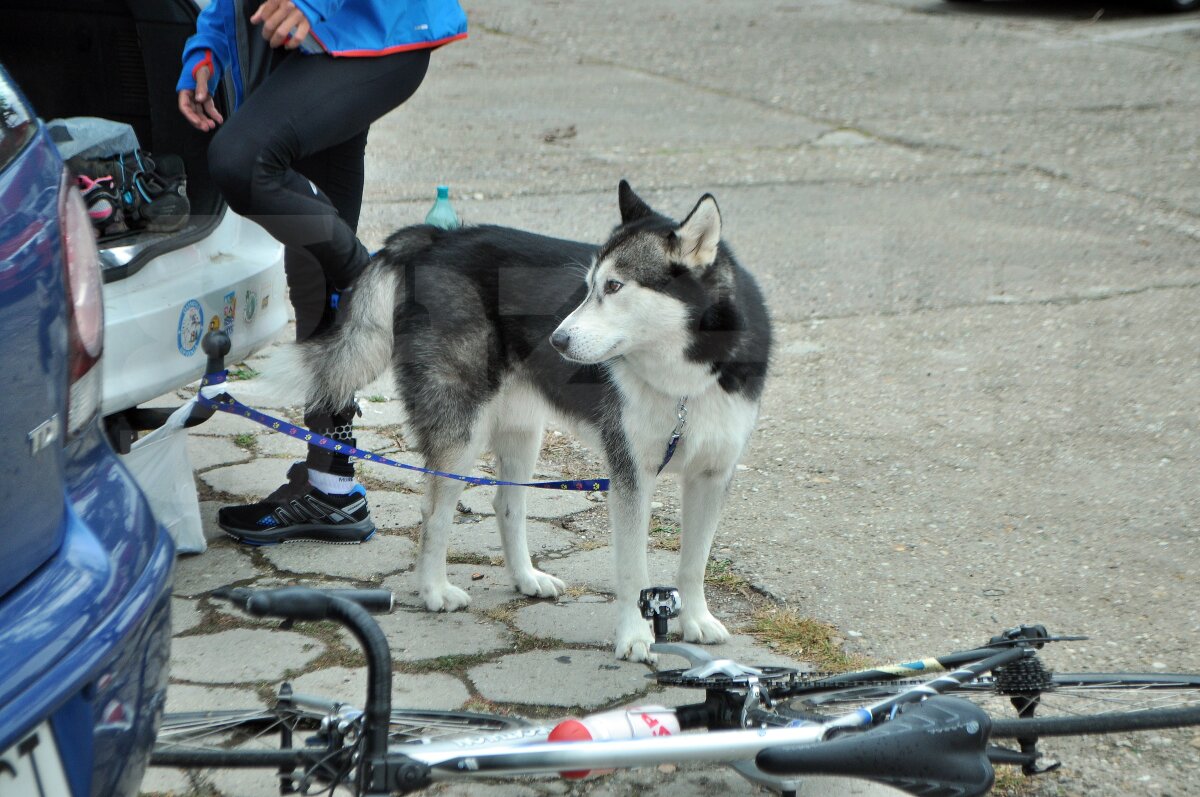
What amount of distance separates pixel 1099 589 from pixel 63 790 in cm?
289

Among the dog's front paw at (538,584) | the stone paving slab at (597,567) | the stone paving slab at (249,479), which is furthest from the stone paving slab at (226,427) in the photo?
the dog's front paw at (538,584)

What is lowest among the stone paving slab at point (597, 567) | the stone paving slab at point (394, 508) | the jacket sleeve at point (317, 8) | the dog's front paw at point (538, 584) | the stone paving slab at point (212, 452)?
the stone paving slab at point (597, 567)

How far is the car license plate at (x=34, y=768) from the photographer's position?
165 centimetres

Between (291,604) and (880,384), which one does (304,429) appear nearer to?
(291,604)

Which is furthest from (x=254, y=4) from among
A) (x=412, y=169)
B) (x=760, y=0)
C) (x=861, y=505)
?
(x=760, y=0)

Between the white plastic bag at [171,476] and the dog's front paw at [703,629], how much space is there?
1.37m

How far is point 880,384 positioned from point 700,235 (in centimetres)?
231

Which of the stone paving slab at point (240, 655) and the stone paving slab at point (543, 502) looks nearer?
the stone paving slab at point (240, 655)

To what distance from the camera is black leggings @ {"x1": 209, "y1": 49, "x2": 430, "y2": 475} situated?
3.45 m

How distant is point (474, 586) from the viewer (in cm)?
386

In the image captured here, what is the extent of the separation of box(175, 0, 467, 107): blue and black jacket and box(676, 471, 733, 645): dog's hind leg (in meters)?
1.47

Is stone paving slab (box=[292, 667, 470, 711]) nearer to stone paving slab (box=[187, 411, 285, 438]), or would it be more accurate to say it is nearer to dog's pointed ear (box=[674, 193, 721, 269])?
dog's pointed ear (box=[674, 193, 721, 269])

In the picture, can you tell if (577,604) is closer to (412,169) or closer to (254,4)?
(254,4)

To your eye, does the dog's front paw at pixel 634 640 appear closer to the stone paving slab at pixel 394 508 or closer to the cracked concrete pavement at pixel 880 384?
the cracked concrete pavement at pixel 880 384
